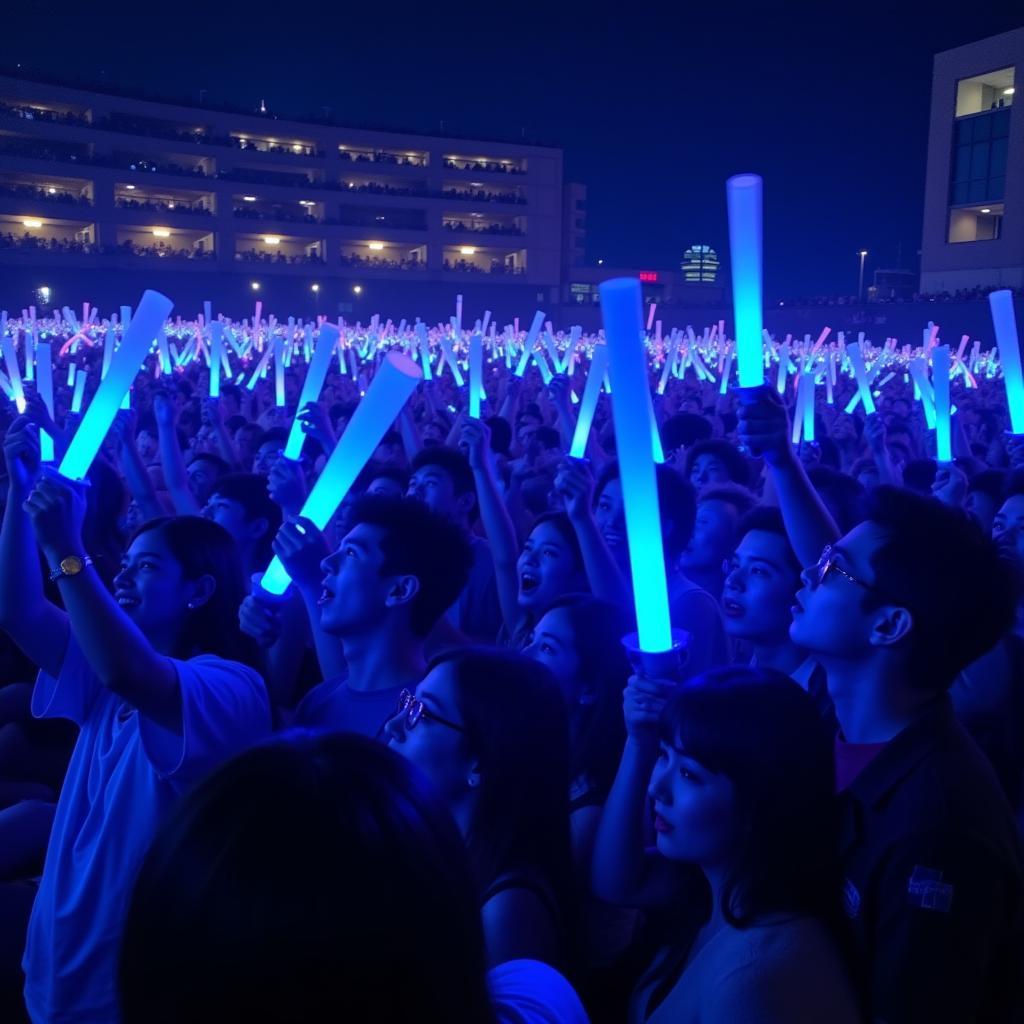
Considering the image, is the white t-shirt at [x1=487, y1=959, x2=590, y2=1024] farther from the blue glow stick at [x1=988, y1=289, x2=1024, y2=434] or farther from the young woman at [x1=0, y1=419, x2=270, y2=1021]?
the blue glow stick at [x1=988, y1=289, x2=1024, y2=434]

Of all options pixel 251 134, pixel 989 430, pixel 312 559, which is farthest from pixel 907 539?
pixel 251 134

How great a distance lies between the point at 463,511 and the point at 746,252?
325cm

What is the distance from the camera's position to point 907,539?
2.23 m

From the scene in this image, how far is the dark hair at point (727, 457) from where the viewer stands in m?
5.50

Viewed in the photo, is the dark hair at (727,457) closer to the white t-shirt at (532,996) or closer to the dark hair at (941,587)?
the dark hair at (941,587)

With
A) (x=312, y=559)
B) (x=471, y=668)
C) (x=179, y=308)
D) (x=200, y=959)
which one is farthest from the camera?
(x=179, y=308)

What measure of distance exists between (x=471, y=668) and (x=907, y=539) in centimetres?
99

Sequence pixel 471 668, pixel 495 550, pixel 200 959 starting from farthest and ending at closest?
pixel 495 550 → pixel 471 668 → pixel 200 959

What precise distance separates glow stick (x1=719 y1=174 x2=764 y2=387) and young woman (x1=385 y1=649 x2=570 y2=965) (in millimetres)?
820

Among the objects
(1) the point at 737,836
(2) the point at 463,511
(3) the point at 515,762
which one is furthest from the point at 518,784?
(2) the point at 463,511

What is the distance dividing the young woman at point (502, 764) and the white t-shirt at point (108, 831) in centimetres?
39

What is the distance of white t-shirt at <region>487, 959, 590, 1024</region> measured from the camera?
125cm

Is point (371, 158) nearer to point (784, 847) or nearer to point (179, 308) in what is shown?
point (179, 308)

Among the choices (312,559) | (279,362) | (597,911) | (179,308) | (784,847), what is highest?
(179,308)
